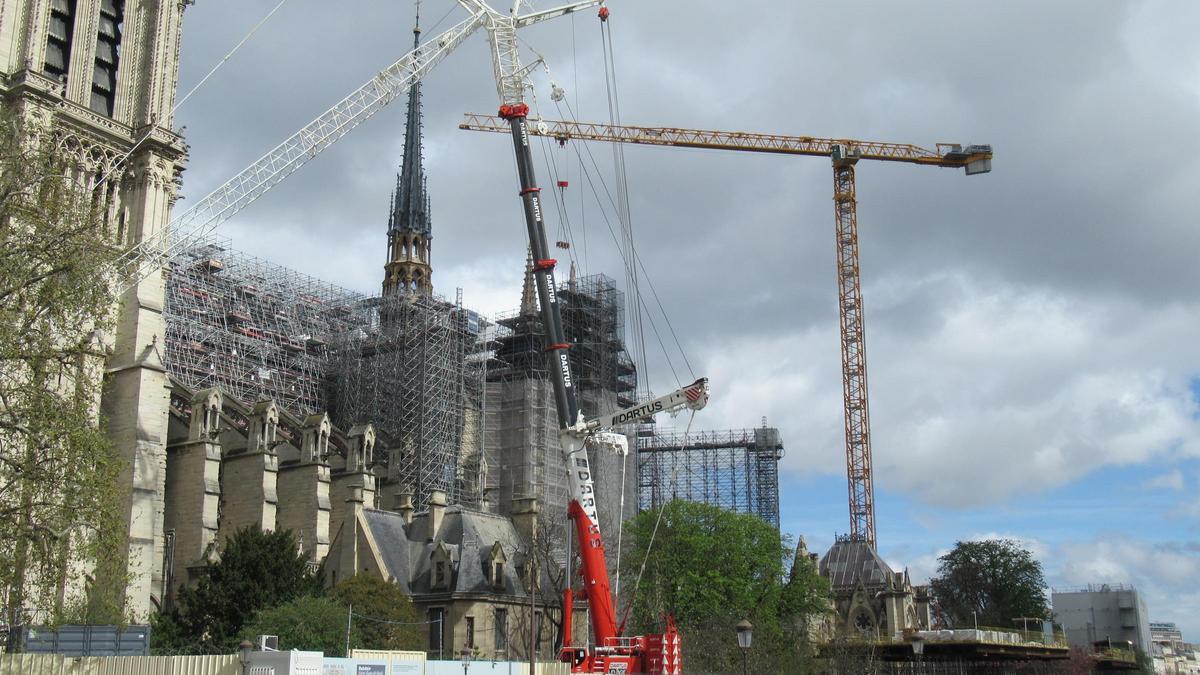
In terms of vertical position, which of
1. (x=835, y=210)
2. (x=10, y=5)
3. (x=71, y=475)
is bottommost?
(x=71, y=475)

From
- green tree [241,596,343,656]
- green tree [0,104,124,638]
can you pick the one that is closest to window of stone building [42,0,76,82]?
green tree [241,596,343,656]

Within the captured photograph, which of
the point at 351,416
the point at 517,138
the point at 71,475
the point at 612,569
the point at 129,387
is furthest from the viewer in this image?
the point at 351,416

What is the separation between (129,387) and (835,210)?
207 feet

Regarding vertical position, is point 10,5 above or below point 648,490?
above

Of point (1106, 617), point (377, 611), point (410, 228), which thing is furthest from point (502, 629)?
point (1106, 617)

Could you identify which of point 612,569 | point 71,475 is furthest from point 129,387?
point 71,475

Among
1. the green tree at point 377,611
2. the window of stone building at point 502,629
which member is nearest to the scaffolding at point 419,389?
the window of stone building at point 502,629

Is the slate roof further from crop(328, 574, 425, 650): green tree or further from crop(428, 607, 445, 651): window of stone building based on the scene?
crop(328, 574, 425, 650): green tree

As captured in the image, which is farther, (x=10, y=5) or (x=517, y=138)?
(x=10, y=5)

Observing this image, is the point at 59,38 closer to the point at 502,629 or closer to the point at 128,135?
the point at 128,135

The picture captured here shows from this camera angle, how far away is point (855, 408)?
91938mm

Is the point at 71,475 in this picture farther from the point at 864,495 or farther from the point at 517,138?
the point at 864,495

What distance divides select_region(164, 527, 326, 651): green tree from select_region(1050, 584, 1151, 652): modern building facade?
81.2 meters

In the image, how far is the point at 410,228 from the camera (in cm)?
10175
